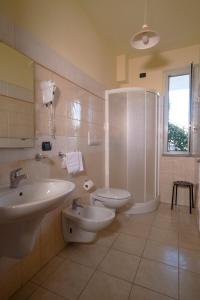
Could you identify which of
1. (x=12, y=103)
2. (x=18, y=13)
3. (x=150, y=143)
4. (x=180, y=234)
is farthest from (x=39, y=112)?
(x=180, y=234)

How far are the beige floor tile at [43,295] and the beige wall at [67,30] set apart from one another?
2027 millimetres

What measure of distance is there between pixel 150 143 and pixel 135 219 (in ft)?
3.83

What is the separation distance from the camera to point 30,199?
1192 millimetres

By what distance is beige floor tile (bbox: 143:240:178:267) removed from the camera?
5.29 feet

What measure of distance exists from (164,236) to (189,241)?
0.26 metres

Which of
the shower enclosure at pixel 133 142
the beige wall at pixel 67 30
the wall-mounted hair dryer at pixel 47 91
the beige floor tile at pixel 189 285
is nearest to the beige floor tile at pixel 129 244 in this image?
the beige floor tile at pixel 189 285

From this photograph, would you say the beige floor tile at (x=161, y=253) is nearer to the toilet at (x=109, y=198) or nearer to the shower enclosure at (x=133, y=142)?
the toilet at (x=109, y=198)

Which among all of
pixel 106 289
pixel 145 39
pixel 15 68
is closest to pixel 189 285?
pixel 106 289

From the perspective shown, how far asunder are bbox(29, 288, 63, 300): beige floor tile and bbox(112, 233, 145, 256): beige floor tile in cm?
73

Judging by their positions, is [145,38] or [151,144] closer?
[145,38]

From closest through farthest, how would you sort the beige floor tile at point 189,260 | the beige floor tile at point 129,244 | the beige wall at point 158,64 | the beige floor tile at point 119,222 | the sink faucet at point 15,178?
the sink faucet at point 15,178 → the beige floor tile at point 189,260 → the beige floor tile at point 129,244 → the beige floor tile at point 119,222 → the beige wall at point 158,64

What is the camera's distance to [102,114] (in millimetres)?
2660

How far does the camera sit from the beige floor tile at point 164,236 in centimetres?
192

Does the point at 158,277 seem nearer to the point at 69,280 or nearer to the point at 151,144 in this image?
the point at 69,280
